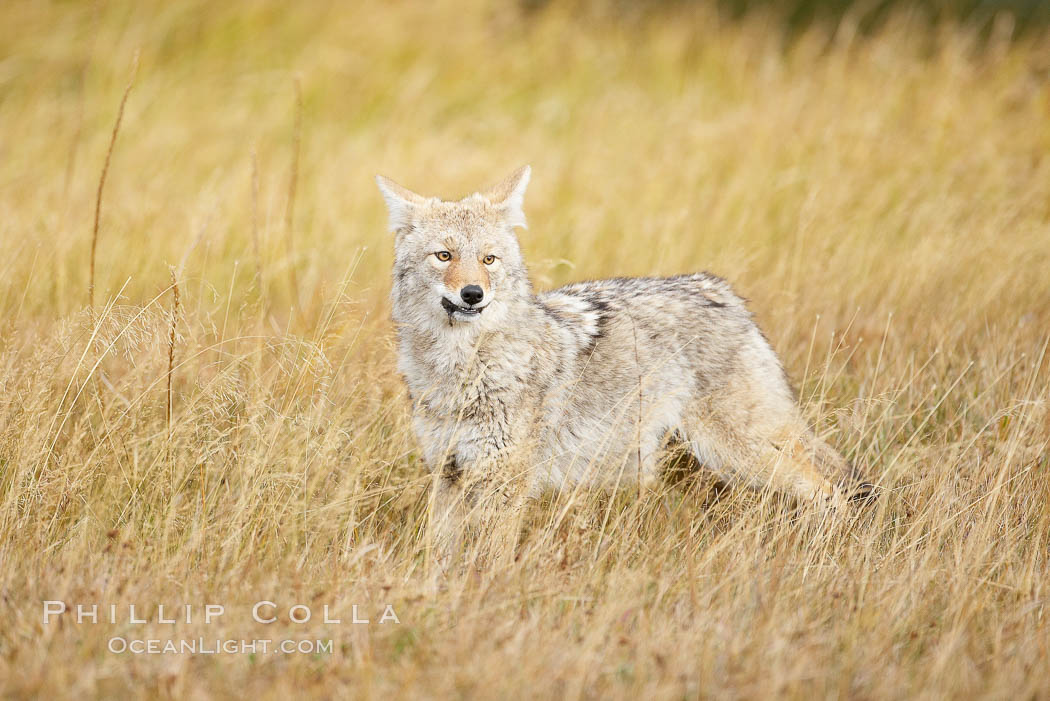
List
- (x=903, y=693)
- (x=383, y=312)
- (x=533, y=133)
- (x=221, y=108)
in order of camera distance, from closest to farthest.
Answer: (x=903, y=693) → (x=383, y=312) → (x=221, y=108) → (x=533, y=133)

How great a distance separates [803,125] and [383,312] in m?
4.74

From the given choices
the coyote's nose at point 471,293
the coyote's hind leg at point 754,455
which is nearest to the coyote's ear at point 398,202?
the coyote's nose at point 471,293

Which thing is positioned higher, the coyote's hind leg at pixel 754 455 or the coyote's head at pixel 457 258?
the coyote's head at pixel 457 258

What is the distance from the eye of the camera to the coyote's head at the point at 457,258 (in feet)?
12.9

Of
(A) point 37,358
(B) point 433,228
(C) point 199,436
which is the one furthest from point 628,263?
(A) point 37,358

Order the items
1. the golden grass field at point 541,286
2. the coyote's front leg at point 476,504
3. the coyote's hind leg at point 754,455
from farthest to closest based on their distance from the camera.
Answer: the coyote's hind leg at point 754,455 < the coyote's front leg at point 476,504 < the golden grass field at point 541,286

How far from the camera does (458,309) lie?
3934 millimetres

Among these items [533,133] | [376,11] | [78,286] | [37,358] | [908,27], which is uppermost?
[908,27]

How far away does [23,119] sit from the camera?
7.05 metres

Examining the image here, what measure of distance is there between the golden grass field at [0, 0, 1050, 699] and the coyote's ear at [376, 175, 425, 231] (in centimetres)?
52

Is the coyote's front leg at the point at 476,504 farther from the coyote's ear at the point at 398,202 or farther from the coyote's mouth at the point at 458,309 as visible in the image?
the coyote's ear at the point at 398,202

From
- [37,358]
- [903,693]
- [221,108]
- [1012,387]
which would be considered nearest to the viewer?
[903,693]

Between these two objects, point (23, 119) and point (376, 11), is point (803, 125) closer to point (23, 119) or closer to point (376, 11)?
point (376, 11)

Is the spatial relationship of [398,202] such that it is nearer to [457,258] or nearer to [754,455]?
[457,258]
